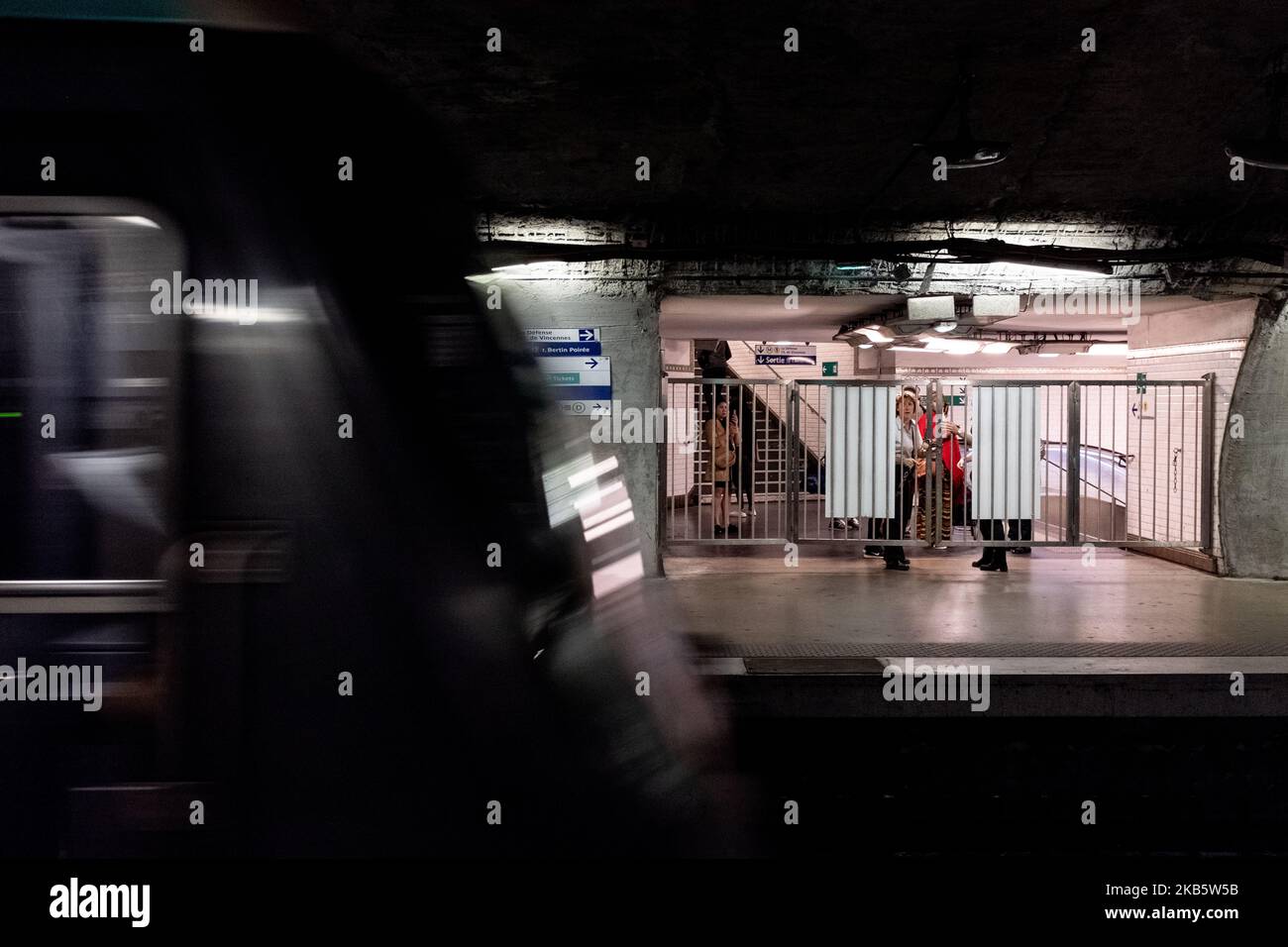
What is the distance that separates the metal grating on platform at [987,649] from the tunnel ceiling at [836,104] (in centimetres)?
393

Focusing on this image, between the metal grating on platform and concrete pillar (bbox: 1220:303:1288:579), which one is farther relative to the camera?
concrete pillar (bbox: 1220:303:1288:579)

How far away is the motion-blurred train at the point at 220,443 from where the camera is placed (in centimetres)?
247

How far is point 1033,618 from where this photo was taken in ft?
24.4

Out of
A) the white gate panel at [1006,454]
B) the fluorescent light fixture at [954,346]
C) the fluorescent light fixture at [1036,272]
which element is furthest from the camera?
the fluorescent light fixture at [954,346]

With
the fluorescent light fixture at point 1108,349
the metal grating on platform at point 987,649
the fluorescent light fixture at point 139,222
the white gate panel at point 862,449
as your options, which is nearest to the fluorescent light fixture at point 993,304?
the white gate panel at point 862,449

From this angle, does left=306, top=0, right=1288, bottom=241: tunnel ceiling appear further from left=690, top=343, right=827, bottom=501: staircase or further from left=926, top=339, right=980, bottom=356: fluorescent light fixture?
left=926, top=339, right=980, bottom=356: fluorescent light fixture

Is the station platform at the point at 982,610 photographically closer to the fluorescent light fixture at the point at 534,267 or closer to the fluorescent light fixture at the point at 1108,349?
the fluorescent light fixture at the point at 534,267

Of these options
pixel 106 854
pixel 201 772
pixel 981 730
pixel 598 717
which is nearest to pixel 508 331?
pixel 598 717

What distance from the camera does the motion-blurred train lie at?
2.47 m

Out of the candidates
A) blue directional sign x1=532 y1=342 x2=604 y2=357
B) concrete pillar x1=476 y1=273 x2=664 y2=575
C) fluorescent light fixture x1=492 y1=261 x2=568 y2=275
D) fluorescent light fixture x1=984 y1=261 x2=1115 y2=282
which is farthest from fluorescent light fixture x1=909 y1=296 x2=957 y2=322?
fluorescent light fixture x1=492 y1=261 x2=568 y2=275

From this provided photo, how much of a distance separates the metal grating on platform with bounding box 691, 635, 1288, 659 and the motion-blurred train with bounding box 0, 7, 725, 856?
11.8 ft

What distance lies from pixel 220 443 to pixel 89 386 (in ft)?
1.33

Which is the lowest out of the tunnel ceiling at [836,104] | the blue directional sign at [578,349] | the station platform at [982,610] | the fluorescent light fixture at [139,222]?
the station platform at [982,610]
